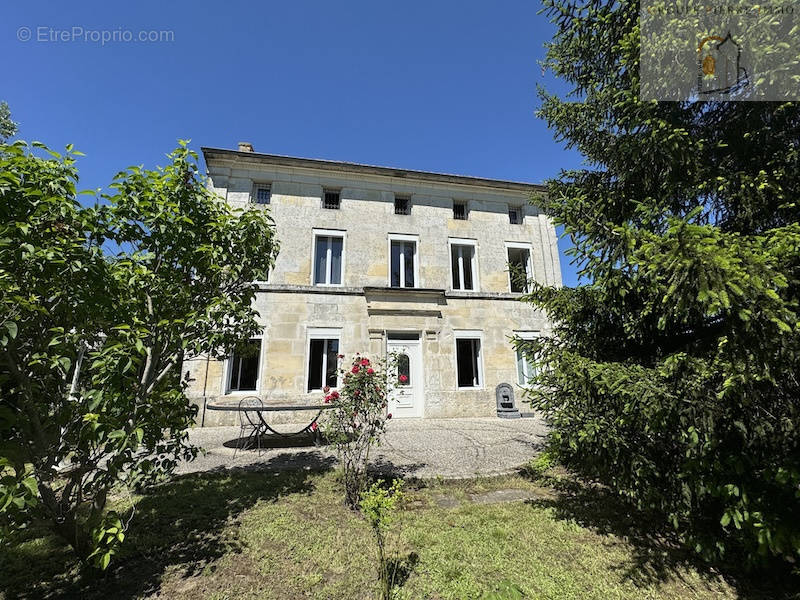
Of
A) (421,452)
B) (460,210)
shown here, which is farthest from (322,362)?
(460,210)

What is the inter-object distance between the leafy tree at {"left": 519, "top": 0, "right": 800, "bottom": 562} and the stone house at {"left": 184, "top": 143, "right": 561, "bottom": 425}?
715 centimetres

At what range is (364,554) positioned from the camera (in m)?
3.11

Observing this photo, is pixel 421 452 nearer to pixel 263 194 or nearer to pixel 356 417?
pixel 356 417

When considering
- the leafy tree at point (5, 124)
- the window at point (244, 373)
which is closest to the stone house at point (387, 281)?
the window at point (244, 373)

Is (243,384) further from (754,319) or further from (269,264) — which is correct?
(754,319)

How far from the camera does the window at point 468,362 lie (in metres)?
11.6

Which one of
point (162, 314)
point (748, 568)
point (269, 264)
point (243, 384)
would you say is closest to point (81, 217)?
point (162, 314)

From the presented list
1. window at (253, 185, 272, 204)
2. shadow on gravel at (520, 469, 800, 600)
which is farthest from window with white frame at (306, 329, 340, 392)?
shadow on gravel at (520, 469, 800, 600)

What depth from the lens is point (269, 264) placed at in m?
4.31

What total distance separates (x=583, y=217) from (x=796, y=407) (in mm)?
2275

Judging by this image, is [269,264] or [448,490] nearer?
[269,264]

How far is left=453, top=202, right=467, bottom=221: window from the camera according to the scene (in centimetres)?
1312

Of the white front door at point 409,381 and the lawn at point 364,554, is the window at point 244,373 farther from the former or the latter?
the lawn at point 364,554

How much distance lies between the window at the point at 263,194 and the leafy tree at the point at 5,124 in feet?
47.9
